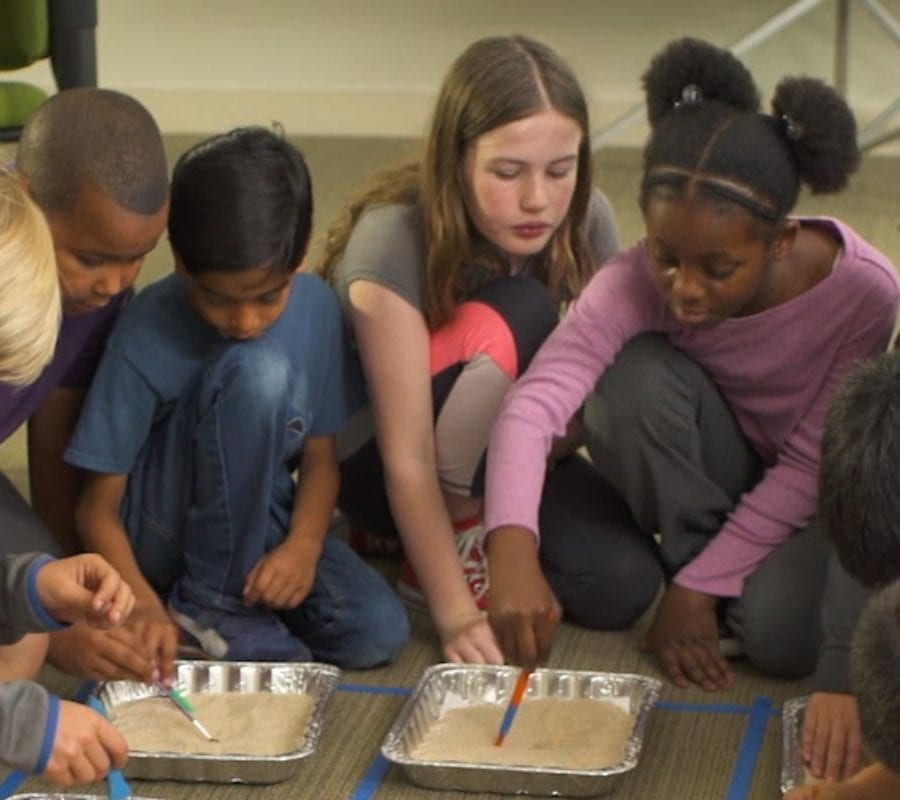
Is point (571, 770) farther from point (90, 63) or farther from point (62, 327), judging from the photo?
point (90, 63)

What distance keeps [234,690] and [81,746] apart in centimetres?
41

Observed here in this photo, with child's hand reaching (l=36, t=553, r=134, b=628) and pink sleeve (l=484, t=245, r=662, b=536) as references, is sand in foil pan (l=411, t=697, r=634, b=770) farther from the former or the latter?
child's hand reaching (l=36, t=553, r=134, b=628)

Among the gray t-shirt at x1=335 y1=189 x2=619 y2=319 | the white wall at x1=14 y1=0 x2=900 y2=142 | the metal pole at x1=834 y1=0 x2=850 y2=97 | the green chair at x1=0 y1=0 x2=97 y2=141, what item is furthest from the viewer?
the white wall at x1=14 y1=0 x2=900 y2=142

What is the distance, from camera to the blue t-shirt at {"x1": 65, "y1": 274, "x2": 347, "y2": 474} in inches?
77.5

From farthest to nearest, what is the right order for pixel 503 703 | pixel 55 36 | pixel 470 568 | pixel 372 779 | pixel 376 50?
pixel 376 50 → pixel 55 36 → pixel 470 568 → pixel 503 703 → pixel 372 779

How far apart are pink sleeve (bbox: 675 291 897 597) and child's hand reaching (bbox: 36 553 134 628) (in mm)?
678

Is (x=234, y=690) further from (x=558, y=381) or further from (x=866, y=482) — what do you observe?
(x=866, y=482)

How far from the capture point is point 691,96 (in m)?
1.98

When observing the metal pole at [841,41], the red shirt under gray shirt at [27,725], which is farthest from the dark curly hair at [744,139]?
the metal pole at [841,41]

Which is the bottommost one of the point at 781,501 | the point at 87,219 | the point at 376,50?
the point at 376,50

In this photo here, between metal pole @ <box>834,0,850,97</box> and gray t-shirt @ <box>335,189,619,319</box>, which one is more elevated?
gray t-shirt @ <box>335,189,619,319</box>

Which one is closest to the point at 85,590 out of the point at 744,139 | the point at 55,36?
the point at 744,139

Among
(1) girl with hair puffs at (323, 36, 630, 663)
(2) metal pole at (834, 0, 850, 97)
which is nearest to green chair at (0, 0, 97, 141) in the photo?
(1) girl with hair puffs at (323, 36, 630, 663)

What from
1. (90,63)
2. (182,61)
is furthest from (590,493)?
(182,61)
